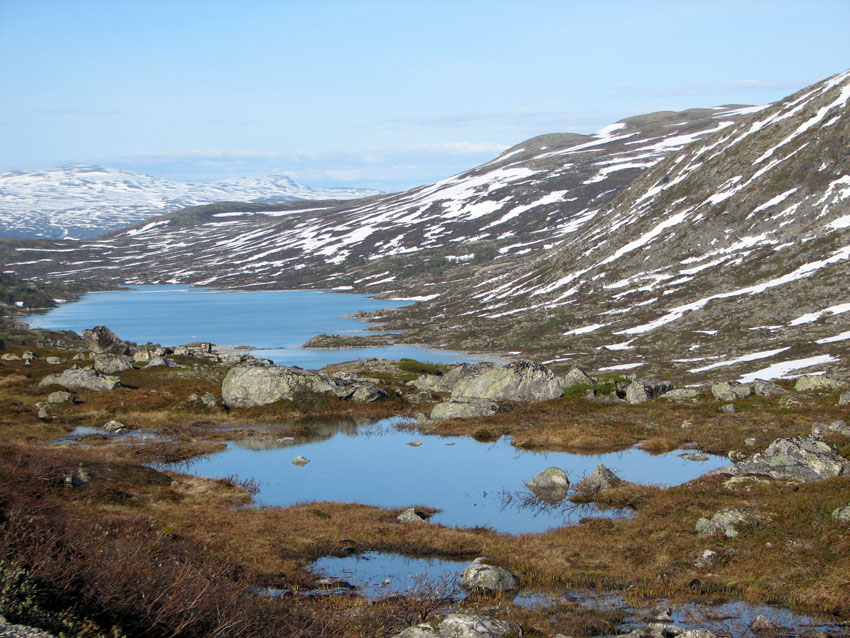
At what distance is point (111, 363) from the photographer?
198 ft

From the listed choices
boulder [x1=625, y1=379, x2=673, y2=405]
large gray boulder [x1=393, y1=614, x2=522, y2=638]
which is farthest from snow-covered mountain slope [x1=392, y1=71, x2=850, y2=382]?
large gray boulder [x1=393, y1=614, x2=522, y2=638]

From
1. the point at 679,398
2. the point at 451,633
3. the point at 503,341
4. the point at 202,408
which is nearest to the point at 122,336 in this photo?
the point at 503,341

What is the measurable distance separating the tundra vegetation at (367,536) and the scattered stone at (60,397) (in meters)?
2.32

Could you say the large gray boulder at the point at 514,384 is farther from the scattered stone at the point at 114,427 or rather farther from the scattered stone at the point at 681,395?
the scattered stone at the point at 114,427

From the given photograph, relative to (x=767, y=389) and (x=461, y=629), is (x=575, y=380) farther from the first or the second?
(x=461, y=629)

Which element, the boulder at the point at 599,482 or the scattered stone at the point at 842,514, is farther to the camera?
the boulder at the point at 599,482

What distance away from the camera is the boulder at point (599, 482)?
98.1ft

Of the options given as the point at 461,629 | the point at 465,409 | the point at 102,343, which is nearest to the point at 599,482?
the point at 461,629

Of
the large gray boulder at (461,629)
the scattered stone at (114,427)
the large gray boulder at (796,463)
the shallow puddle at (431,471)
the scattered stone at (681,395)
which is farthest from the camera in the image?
the scattered stone at (681,395)

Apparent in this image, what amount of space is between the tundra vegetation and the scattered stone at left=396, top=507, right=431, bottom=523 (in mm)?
362

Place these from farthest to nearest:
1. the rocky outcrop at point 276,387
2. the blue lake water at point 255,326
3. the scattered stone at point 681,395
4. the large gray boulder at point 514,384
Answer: the blue lake water at point 255,326, the large gray boulder at point 514,384, the rocky outcrop at point 276,387, the scattered stone at point 681,395

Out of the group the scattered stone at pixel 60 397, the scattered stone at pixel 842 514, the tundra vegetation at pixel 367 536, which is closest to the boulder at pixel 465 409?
the tundra vegetation at pixel 367 536

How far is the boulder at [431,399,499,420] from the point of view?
47.0 m

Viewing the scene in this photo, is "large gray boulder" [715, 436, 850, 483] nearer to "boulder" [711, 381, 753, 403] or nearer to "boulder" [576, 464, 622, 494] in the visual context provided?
"boulder" [576, 464, 622, 494]
